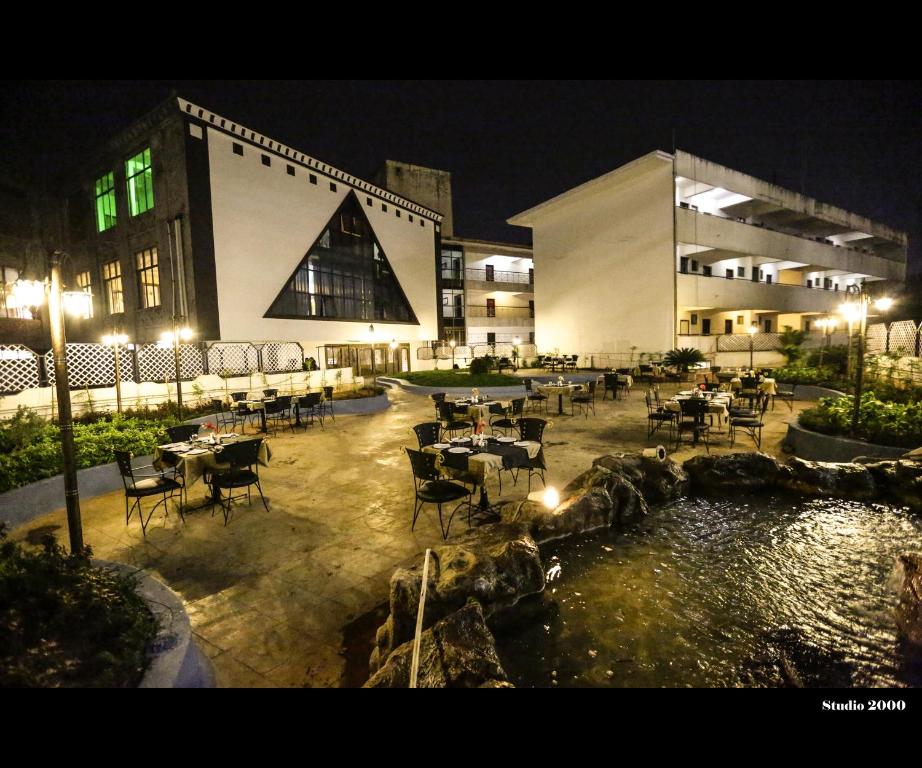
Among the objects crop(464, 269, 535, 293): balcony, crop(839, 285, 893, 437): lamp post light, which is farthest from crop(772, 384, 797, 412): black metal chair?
crop(464, 269, 535, 293): balcony

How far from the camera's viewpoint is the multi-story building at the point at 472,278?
31.9 meters

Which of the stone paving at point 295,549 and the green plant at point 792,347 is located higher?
the green plant at point 792,347

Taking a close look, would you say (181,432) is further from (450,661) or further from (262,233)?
(262,233)

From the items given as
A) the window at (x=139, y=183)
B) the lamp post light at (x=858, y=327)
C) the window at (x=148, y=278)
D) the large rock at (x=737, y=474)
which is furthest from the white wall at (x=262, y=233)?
the lamp post light at (x=858, y=327)

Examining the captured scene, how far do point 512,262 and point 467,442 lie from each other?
1330 inches

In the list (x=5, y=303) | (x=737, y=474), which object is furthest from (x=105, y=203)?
(x=737, y=474)

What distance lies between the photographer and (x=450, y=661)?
251 cm

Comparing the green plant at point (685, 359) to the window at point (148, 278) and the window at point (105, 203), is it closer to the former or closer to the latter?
the window at point (148, 278)

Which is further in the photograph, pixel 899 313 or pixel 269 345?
pixel 899 313

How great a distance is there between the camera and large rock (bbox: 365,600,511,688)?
241cm

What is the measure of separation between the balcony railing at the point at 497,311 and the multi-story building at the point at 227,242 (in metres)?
10.2
